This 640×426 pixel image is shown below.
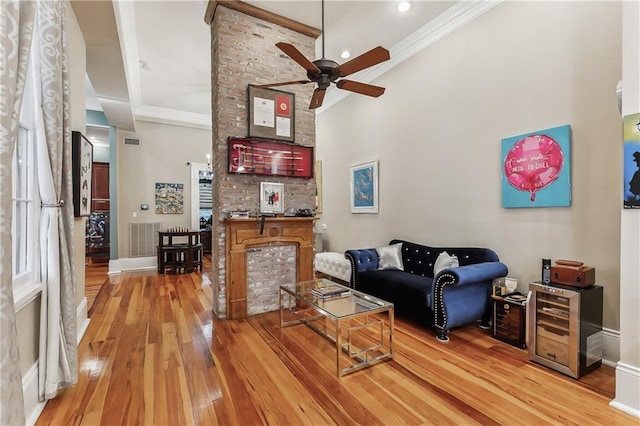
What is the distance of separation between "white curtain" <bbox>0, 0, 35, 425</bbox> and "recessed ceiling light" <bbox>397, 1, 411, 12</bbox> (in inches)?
138

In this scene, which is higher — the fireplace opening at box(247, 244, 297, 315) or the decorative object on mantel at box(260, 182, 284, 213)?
the decorative object on mantel at box(260, 182, 284, 213)

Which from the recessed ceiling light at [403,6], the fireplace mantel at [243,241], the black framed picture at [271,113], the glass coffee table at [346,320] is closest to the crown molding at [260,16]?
the black framed picture at [271,113]

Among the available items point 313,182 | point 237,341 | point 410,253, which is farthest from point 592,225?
point 237,341

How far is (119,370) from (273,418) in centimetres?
142

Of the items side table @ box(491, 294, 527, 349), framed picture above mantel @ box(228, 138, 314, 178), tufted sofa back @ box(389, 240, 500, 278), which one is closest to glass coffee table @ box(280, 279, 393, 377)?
tufted sofa back @ box(389, 240, 500, 278)

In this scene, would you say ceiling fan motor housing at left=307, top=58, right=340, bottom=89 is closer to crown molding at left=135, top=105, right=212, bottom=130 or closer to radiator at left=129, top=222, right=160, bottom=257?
crown molding at left=135, top=105, right=212, bottom=130

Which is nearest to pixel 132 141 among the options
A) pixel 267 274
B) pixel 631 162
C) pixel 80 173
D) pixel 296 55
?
pixel 80 173

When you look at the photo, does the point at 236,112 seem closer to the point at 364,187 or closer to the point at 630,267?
the point at 364,187

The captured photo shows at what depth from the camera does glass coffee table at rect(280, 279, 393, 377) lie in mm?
2448

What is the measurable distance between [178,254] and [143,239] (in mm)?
1319

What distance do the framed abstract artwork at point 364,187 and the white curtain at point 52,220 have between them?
4.07 metres

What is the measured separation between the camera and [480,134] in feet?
11.6

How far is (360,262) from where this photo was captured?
4.01 metres

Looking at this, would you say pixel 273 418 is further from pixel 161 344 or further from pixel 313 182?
pixel 313 182
